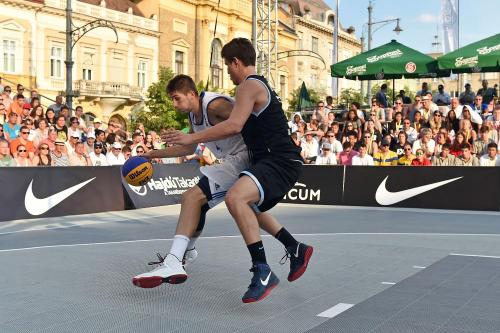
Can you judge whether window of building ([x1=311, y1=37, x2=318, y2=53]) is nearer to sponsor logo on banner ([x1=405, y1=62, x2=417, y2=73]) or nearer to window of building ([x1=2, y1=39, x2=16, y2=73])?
window of building ([x1=2, y1=39, x2=16, y2=73])

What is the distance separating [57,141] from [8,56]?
92.4 feet

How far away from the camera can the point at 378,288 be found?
611 cm

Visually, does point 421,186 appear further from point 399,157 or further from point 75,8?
point 75,8

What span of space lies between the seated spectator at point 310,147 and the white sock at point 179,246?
1211 centimetres

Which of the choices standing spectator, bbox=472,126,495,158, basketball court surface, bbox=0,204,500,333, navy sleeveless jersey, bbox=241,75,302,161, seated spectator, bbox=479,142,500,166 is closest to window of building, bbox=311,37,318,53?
standing spectator, bbox=472,126,495,158

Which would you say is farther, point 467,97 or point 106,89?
point 106,89

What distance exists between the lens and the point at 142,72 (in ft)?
161

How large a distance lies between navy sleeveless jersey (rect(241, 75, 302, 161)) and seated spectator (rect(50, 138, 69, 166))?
30.4 ft

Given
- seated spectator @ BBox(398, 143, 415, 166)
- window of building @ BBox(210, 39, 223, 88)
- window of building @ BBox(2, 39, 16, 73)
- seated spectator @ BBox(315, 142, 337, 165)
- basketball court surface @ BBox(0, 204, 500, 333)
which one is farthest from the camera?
window of building @ BBox(210, 39, 223, 88)

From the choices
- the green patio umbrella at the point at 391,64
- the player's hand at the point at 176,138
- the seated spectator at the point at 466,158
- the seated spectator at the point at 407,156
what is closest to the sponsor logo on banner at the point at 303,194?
the seated spectator at the point at 407,156

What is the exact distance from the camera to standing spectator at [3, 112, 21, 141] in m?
14.4

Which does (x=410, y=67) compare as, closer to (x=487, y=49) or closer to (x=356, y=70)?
(x=356, y=70)

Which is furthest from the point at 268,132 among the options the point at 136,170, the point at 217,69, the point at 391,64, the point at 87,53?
the point at 217,69

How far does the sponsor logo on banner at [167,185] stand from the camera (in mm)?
14758
